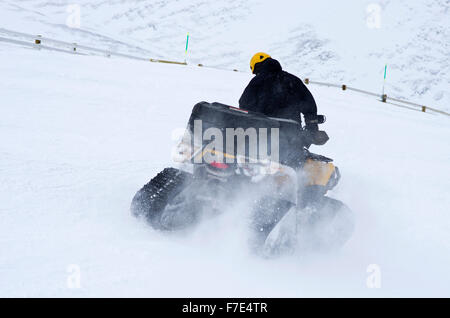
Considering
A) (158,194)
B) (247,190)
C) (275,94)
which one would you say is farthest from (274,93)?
(158,194)

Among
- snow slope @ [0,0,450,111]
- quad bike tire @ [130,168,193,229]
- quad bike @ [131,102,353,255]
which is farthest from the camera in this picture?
snow slope @ [0,0,450,111]

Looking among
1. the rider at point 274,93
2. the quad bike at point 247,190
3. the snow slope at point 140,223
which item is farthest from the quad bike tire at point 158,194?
the rider at point 274,93

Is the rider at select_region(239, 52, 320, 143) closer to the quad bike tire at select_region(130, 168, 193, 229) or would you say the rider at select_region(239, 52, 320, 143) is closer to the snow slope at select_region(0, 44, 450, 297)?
the quad bike tire at select_region(130, 168, 193, 229)

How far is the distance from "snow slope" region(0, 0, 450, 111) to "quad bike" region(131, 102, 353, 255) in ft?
127

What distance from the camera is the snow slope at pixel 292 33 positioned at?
1622 inches

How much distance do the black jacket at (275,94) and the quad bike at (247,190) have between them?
87 cm

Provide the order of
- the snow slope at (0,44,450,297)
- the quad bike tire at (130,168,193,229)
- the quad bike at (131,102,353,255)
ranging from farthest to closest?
1. the quad bike tire at (130,168,193,229)
2. the quad bike at (131,102,353,255)
3. the snow slope at (0,44,450,297)

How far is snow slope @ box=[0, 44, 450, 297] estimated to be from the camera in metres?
2.90

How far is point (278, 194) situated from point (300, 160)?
29.4 inches

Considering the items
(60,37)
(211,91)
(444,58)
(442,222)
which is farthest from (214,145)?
(444,58)

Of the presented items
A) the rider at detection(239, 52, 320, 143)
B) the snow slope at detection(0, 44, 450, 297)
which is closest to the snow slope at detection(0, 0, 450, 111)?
the snow slope at detection(0, 44, 450, 297)

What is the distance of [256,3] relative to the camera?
55281 mm

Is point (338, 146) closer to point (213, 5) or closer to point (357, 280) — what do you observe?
point (357, 280)

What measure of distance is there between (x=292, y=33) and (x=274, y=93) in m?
46.9
